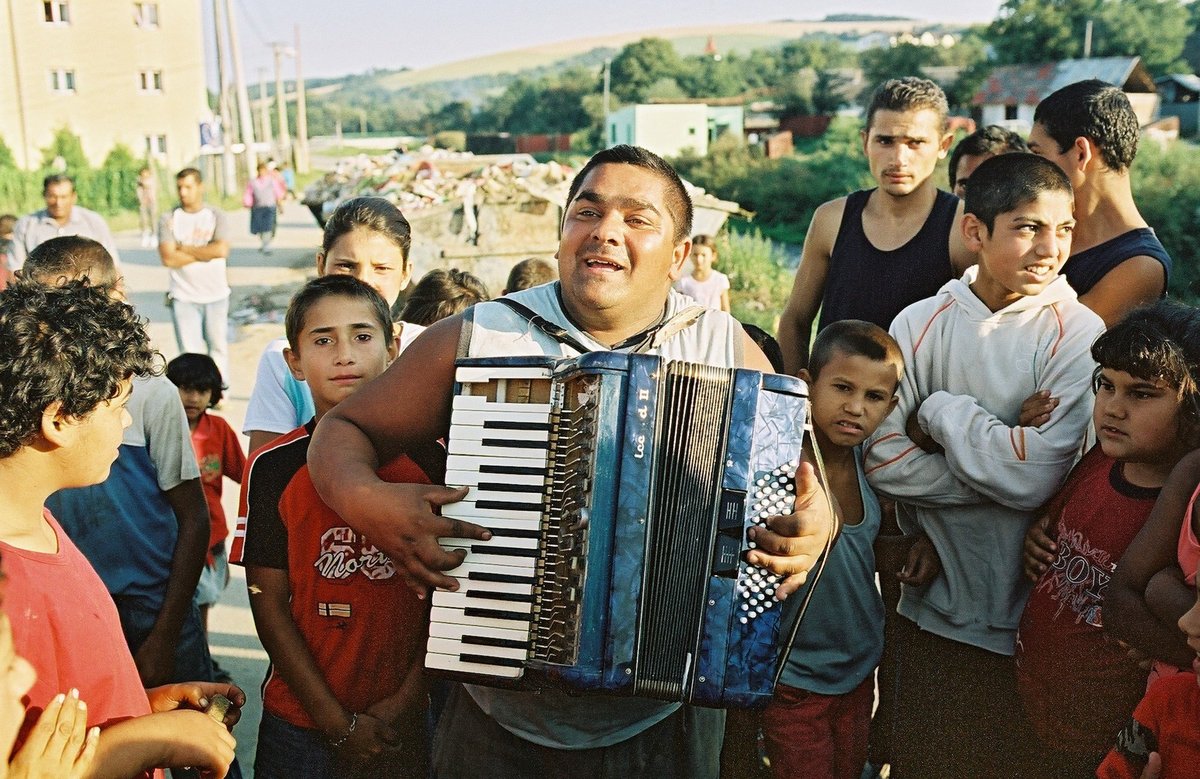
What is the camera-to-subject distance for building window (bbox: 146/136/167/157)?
49.4 metres

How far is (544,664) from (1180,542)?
1.59 m

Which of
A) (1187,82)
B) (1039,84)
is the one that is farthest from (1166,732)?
(1187,82)

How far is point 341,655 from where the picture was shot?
9.39ft

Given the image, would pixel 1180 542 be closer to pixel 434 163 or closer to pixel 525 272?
pixel 525 272

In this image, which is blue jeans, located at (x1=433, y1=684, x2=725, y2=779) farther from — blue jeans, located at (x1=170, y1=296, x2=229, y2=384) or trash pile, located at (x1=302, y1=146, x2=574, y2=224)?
trash pile, located at (x1=302, y1=146, x2=574, y2=224)

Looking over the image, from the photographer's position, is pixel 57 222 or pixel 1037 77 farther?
pixel 1037 77

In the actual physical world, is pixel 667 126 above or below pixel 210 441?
above

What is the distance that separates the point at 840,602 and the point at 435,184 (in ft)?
40.1

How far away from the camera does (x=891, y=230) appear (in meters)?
4.01

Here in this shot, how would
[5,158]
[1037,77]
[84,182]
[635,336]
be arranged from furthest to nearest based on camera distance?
[1037,77] < [84,182] < [5,158] < [635,336]

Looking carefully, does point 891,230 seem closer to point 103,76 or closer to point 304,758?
point 304,758

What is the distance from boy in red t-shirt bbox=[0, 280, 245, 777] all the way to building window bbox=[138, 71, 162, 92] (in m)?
53.8

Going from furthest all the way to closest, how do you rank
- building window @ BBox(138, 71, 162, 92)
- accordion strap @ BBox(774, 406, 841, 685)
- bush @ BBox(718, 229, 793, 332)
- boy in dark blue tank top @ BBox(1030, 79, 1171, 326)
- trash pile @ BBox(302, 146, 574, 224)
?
building window @ BBox(138, 71, 162, 92) → bush @ BBox(718, 229, 793, 332) → trash pile @ BBox(302, 146, 574, 224) → boy in dark blue tank top @ BBox(1030, 79, 1171, 326) → accordion strap @ BBox(774, 406, 841, 685)

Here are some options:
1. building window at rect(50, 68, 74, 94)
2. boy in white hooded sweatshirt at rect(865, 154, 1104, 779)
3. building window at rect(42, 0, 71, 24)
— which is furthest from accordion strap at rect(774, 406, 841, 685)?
building window at rect(42, 0, 71, 24)
